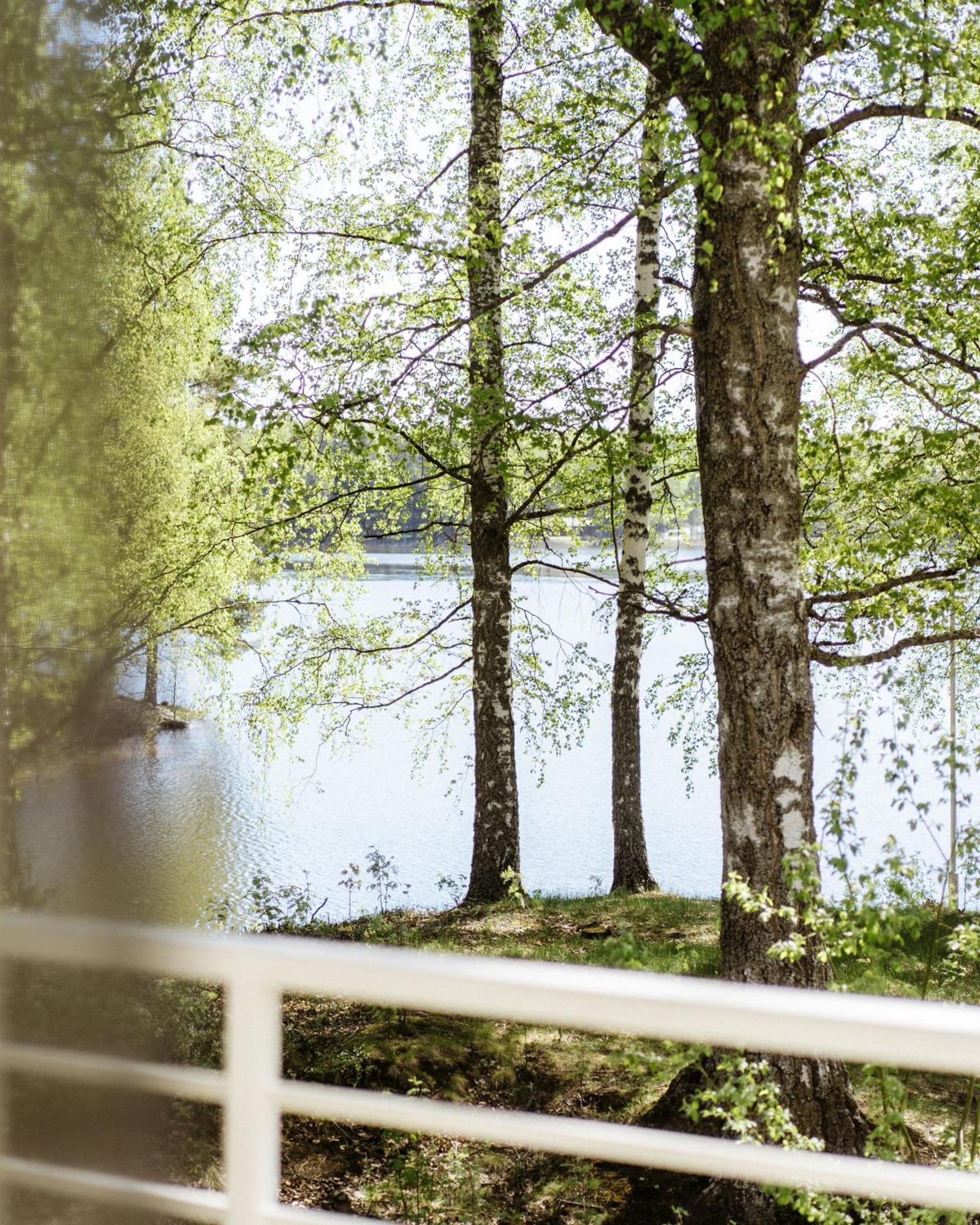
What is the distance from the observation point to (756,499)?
3.46 meters

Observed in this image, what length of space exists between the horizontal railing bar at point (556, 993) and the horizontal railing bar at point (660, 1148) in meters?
0.09

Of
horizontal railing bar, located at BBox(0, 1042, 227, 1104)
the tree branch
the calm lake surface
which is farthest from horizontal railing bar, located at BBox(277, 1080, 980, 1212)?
the calm lake surface

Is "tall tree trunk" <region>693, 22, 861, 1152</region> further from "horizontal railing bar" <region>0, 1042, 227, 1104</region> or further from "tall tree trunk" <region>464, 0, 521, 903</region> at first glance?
"tall tree trunk" <region>464, 0, 521, 903</region>

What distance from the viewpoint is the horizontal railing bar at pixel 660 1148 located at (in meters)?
0.97

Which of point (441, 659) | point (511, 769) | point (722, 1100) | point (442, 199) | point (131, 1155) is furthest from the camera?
point (441, 659)

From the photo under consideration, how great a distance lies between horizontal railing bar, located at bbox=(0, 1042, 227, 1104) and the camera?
1095 mm

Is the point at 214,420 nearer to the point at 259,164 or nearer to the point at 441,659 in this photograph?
the point at 259,164

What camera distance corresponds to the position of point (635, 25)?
142 inches

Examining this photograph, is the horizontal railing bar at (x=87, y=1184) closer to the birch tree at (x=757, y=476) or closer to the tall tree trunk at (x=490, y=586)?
the birch tree at (x=757, y=476)

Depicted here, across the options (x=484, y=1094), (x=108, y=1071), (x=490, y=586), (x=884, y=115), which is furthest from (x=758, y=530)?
(x=490, y=586)

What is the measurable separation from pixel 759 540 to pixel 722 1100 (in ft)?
5.37

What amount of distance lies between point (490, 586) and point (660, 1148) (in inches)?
227

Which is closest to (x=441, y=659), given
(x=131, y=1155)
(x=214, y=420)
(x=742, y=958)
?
(x=214, y=420)

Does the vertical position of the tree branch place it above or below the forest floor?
above
